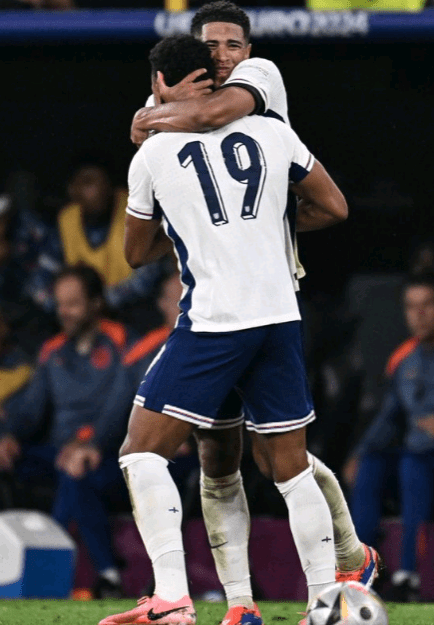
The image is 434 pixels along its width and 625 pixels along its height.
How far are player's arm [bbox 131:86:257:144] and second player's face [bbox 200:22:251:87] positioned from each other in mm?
299

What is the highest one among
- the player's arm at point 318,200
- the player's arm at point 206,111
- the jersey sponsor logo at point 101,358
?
the player's arm at point 206,111

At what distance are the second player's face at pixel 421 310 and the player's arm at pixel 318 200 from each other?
2.77 m

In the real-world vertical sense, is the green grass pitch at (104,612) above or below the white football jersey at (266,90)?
below

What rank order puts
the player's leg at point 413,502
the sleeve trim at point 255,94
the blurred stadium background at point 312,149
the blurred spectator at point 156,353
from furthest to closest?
1. the blurred stadium background at point 312,149
2. the blurred spectator at point 156,353
3. the player's leg at point 413,502
4. the sleeve trim at point 255,94

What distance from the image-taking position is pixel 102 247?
7449 mm

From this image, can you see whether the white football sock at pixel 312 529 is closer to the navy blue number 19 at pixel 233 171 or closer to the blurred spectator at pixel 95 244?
the navy blue number 19 at pixel 233 171

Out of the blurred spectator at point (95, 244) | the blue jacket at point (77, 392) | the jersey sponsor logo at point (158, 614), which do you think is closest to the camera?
Answer: the jersey sponsor logo at point (158, 614)

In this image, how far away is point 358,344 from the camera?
788 cm

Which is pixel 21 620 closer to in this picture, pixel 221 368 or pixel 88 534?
pixel 221 368

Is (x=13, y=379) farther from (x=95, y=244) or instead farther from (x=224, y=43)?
(x=224, y=43)

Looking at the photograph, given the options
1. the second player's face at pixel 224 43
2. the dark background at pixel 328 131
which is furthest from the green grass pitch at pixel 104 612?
the dark background at pixel 328 131

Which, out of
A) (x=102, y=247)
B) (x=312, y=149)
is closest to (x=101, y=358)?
(x=102, y=247)

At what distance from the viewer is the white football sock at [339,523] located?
4.23 m

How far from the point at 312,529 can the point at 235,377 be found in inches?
19.7
